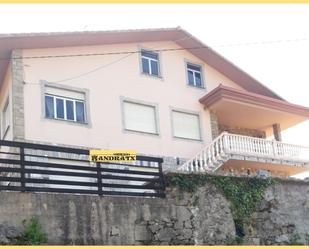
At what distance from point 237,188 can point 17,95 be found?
23.7 ft

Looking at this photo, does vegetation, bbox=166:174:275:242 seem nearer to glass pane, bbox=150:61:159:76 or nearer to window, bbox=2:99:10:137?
window, bbox=2:99:10:137

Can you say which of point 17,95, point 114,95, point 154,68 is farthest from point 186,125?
point 17,95

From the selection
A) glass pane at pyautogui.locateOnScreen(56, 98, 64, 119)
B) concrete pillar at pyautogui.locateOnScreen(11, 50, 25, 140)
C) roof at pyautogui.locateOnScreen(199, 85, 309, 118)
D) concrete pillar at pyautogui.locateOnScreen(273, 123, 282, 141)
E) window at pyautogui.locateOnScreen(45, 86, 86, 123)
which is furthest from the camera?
concrete pillar at pyautogui.locateOnScreen(273, 123, 282, 141)

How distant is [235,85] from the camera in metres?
24.4

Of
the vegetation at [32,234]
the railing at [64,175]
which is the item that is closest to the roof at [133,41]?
the railing at [64,175]

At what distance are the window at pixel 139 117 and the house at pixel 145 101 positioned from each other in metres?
0.04

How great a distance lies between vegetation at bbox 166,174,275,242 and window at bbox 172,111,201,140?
20.2 feet

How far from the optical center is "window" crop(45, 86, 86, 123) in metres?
19.0

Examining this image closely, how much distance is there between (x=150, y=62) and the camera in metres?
22.2

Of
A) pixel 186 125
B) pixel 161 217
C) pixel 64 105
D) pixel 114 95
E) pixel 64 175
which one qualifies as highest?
pixel 114 95

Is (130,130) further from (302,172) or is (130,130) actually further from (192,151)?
(302,172)

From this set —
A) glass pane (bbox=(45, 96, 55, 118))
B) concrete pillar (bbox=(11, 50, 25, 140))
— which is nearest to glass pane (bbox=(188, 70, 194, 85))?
glass pane (bbox=(45, 96, 55, 118))

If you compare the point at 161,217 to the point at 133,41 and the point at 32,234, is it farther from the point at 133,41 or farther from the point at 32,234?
the point at 133,41

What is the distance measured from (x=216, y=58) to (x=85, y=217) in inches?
492
